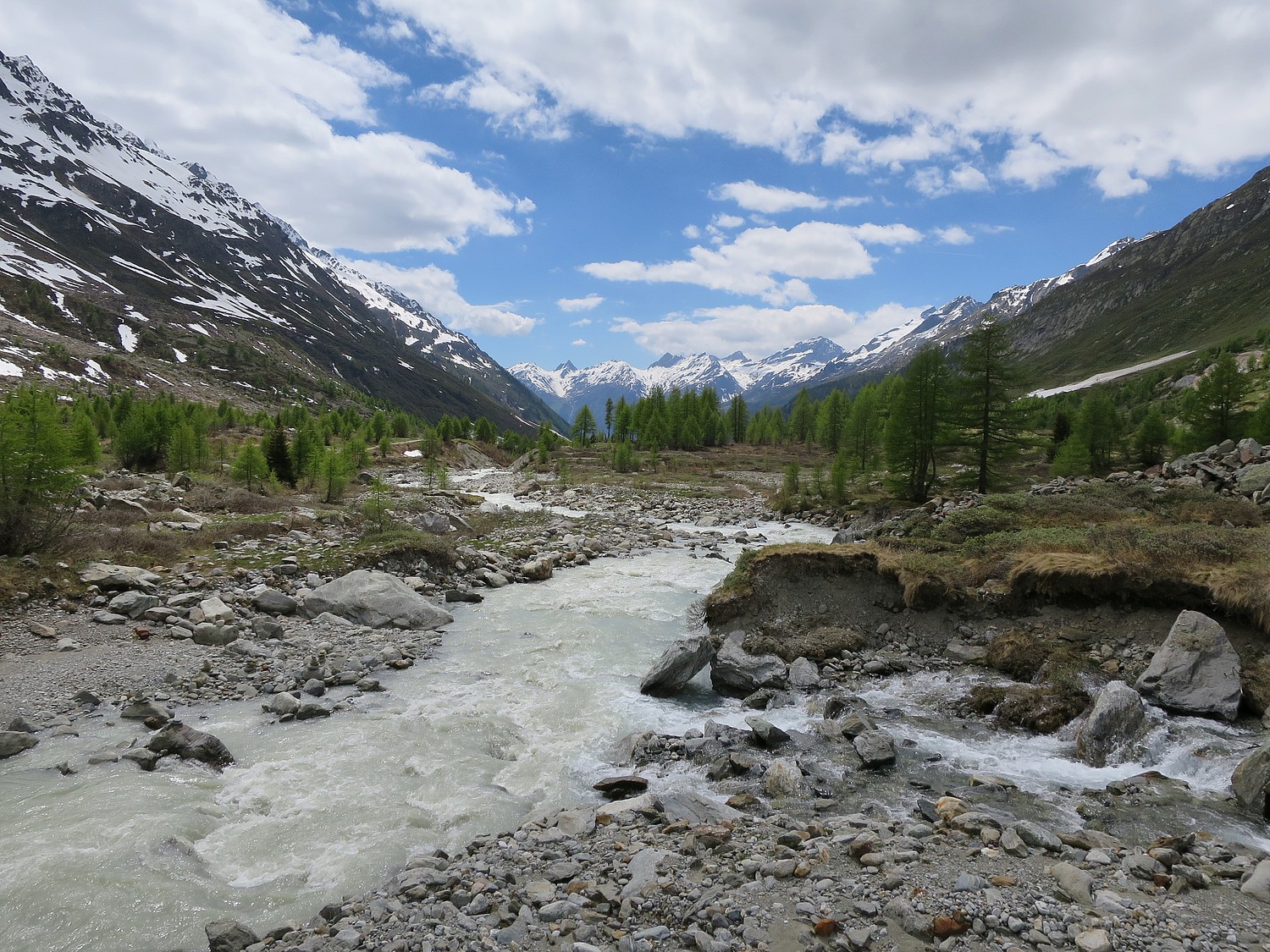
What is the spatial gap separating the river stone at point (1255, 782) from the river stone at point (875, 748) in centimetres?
472

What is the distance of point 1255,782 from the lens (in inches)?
338

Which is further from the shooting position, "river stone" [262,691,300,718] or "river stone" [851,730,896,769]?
"river stone" [262,691,300,718]

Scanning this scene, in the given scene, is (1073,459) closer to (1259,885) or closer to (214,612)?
(1259,885)

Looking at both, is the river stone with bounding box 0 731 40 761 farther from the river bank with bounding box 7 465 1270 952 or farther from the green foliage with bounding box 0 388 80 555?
the green foliage with bounding box 0 388 80 555

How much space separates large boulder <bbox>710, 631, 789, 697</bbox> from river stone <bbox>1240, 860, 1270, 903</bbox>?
28.7 ft

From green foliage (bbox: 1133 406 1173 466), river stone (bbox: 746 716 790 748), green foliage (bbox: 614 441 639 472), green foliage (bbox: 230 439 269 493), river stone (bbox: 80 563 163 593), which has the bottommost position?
river stone (bbox: 746 716 790 748)

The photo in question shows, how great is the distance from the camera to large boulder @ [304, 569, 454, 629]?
19.2 m

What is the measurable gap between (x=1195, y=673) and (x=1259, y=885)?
689 cm

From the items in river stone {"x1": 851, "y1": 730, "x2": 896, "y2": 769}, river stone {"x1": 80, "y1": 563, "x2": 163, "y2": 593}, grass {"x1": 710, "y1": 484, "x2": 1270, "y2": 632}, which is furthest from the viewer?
river stone {"x1": 80, "y1": 563, "x2": 163, "y2": 593}

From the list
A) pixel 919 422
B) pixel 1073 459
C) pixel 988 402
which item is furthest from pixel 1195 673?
pixel 1073 459

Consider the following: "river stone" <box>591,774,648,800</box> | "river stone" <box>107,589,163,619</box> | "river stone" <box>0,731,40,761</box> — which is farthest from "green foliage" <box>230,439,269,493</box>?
"river stone" <box>591,774,648,800</box>

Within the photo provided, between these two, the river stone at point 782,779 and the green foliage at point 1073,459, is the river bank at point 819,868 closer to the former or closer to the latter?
the river stone at point 782,779

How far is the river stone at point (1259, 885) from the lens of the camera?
6.24 meters

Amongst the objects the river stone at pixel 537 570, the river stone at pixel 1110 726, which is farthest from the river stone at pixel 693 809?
the river stone at pixel 537 570
